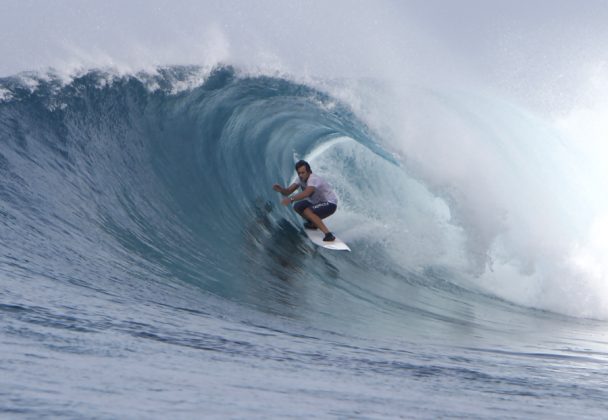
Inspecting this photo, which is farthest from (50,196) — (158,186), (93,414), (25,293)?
(93,414)

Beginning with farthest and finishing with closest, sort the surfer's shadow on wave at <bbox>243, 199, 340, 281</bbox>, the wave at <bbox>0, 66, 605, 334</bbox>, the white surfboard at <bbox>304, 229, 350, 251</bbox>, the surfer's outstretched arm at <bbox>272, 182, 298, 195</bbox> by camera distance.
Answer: the white surfboard at <bbox>304, 229, 350, 251</bbox>, the surfer's outstretched arm at <bbox>272, 182, 298, 195</bbox>, the surfer's shadow on wave at <bbox>243, 199, 340, 281</bbox>, the wave at <bbox>0, 66, 605, 334</bbox>

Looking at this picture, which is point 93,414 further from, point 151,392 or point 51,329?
point 51,329

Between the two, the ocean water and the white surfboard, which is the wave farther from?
the white surfboard

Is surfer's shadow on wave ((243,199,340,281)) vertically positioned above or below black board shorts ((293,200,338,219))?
below

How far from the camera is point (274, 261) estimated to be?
7.84 meters

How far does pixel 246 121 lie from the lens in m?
11.7

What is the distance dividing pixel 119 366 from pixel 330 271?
5363mm

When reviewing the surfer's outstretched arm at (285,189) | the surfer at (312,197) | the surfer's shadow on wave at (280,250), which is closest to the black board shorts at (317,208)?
the surfer at (312,197)

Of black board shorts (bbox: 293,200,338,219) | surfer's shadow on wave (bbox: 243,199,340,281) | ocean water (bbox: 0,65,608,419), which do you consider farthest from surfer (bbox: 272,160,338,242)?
ocean water (bbox: 0,65,608,419)

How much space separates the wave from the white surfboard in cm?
16

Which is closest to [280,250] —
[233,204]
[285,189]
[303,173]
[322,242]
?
[322,242]

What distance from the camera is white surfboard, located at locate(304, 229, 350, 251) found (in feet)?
28.5

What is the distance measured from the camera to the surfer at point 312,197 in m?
8.27

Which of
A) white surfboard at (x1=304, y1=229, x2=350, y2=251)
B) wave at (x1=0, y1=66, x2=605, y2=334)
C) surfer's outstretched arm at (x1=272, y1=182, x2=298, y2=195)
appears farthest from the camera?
white surfboard at (x1=304, y1=229, x2=350, y2=251)
